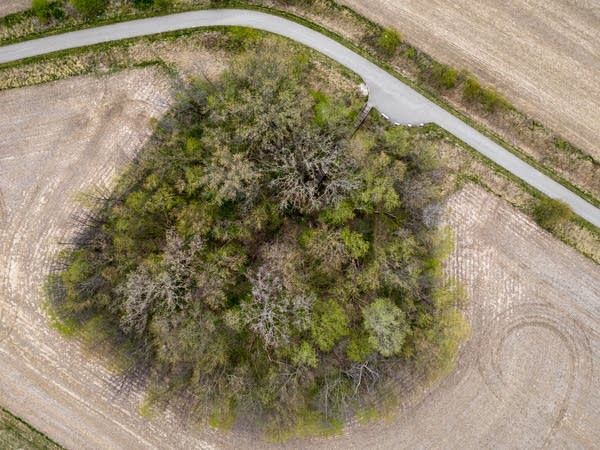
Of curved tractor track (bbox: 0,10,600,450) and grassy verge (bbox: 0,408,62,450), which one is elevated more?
curved tractor track (bbox: 0,10,600,450)

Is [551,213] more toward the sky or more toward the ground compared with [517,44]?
more toward the ground

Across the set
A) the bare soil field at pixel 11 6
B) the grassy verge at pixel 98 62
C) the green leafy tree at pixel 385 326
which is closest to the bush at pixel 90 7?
the grassy verge at pixel 98 62

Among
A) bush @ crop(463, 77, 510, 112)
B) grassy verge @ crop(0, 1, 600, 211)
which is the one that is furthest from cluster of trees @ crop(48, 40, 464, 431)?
bush @ crop(463, 77, 510, 112)

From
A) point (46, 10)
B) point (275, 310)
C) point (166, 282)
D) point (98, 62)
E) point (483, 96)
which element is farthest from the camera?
point (98, 62)

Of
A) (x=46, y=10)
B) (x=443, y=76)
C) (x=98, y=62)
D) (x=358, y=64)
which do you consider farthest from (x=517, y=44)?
(x=46, y=10)

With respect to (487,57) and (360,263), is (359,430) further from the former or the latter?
(487,57)

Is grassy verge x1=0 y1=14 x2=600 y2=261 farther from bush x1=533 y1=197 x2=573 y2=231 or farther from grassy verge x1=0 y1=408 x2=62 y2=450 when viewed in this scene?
grassy verge x1=0 y1=408 x2=62 y2=450

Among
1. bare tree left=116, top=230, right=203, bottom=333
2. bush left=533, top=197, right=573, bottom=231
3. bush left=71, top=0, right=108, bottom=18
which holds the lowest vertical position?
bare tree left=116, top=230, right=203, bottom=333

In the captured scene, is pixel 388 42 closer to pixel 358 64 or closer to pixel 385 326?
pixel 358 64
